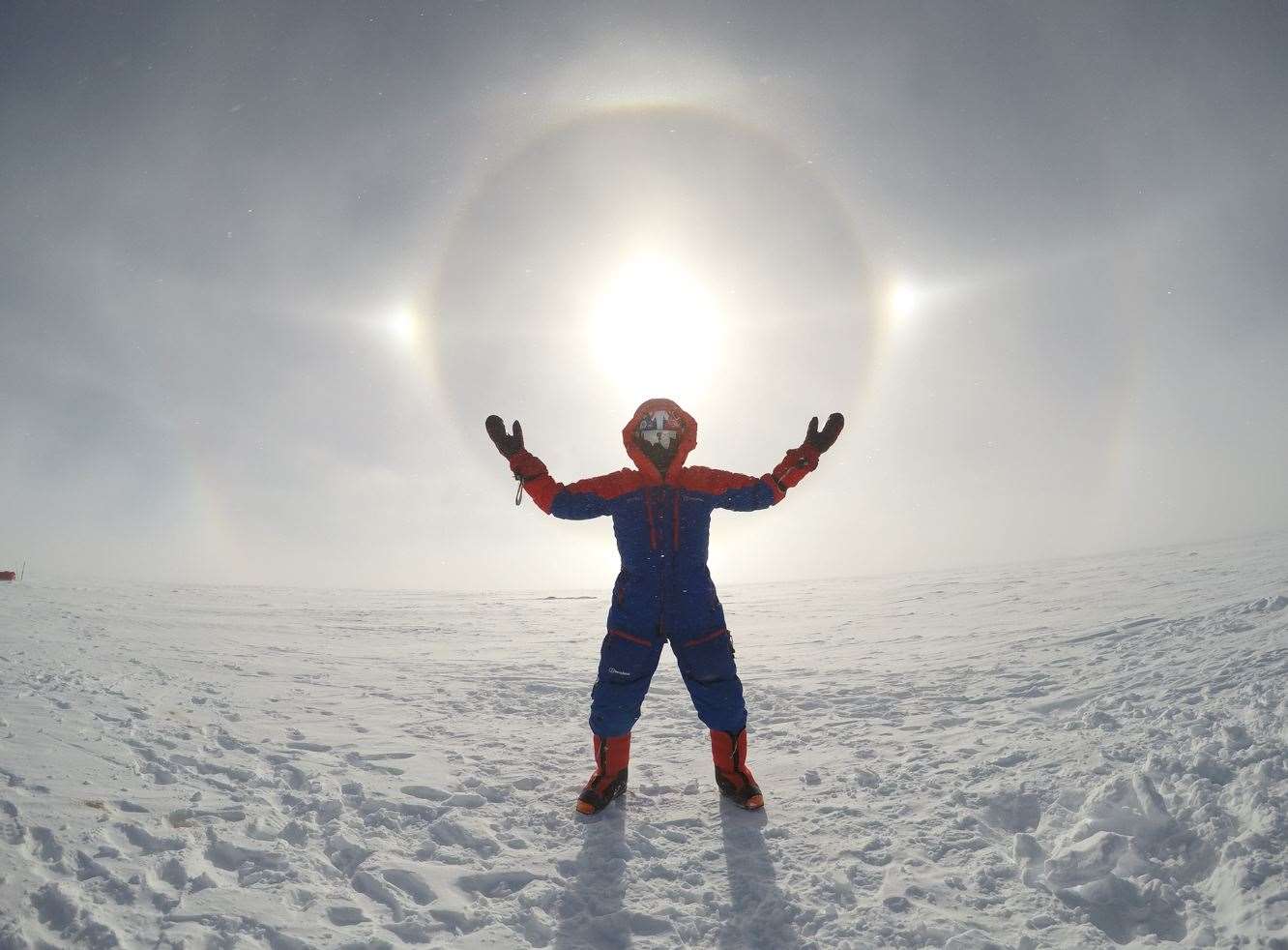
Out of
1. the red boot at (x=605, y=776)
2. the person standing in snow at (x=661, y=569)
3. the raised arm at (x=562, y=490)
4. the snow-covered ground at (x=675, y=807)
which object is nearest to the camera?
the snow-covered ground at (x=675, y=807)

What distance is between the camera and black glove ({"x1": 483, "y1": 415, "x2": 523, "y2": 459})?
401 centimetres

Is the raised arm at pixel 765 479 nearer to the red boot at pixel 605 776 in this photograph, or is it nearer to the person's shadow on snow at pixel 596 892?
the red boot at pixel 605 776

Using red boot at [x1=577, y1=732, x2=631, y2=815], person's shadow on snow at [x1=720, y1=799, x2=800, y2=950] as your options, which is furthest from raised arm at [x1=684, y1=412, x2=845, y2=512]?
person's shadow on snow at [x1=720, y1=799, x2=800, y2=950]

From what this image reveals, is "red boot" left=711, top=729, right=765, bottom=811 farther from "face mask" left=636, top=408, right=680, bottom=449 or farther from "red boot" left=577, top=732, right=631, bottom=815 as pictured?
"face mask" left=636, top=408, right=680, bottom=449

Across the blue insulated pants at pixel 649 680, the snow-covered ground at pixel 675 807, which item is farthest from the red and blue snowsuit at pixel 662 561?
the snow-covered ground at pixel 675 807

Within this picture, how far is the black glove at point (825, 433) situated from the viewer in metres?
4.05

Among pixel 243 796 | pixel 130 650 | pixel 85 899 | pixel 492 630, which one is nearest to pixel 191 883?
pixel 85 899

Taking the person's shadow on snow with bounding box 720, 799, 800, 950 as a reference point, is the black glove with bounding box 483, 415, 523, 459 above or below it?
above

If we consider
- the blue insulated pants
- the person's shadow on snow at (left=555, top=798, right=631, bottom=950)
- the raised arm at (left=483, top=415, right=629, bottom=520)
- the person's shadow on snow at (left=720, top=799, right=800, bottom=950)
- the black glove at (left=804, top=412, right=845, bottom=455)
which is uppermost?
the black glove at (left=804, top=412, right=845, bottom=455)

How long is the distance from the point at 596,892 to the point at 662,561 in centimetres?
177

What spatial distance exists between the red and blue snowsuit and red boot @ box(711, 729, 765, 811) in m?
0.06

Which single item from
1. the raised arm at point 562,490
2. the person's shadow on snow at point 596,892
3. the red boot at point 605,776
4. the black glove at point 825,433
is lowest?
the person's shadow on snow at point 596,892

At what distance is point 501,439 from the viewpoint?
4027 mm

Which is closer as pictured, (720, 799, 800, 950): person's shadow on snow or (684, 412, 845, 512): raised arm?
(720, 799, 800, 950): person's shadow on snow
